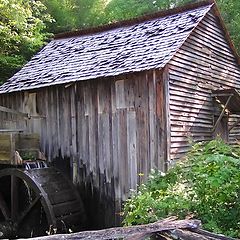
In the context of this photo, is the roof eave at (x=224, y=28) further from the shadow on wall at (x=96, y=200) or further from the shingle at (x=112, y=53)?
the shadow on wall at (x=96, y=200)

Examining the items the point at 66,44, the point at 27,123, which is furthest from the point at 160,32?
the point at 27,123

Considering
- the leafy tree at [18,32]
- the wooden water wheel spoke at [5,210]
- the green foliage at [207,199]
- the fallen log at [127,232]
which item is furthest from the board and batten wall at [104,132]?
the fallen log at [127,232]

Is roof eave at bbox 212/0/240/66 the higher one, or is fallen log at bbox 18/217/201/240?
roof eave at bbox 212/0/240/66

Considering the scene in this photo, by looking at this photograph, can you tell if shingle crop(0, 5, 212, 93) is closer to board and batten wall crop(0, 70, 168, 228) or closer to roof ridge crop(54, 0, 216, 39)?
roof ridge crop(54, 0, 216, 39)

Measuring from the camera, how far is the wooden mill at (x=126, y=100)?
8.57 metres

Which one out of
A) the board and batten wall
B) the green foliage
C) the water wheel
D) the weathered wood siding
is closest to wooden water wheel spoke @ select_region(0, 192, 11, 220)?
the water wheel

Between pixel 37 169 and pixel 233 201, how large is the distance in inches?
219

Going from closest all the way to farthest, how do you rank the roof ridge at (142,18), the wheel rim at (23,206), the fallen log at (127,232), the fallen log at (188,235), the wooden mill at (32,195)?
1. the fallen log at (127,232)
2. the fallen log at (188,235)
3. the wooden mill at (32,195)
4. the wheel rim at (23,206)
5. the roof ridge at (142,18)

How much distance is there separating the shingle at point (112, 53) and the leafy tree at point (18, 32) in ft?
3.40

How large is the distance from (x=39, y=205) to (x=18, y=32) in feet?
20.6

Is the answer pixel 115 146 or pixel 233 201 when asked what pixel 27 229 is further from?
pixel 233 201

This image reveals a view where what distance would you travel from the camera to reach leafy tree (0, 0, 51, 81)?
10836 millimetres

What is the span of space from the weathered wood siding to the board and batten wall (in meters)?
0.46

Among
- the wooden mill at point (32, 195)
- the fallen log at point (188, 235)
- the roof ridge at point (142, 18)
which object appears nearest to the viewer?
the fallen log at point (188, 235)
